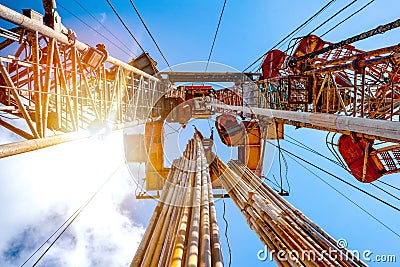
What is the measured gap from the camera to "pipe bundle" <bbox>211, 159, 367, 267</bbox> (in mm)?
3391

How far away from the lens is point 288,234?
153 inches

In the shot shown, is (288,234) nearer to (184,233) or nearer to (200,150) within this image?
(184,233)

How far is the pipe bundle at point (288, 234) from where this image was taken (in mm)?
3391

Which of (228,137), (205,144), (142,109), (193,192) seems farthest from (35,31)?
(228,137)

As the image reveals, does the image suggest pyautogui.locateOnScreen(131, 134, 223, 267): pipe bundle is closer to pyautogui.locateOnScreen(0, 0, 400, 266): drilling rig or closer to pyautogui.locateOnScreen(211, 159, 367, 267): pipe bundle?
pyautogui.locateOnScreen(0, 0, 400, 266): drilling rig

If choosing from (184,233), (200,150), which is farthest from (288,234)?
(200,150)

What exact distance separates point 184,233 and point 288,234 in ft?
5.51

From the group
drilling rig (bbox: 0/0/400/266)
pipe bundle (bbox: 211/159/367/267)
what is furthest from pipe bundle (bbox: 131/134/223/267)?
pipe bundle (bbox: 211/159/367/267)

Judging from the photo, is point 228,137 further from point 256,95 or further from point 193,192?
point 193,192

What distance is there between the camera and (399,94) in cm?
604

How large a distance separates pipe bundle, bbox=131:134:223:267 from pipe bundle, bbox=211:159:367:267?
0.94 metres

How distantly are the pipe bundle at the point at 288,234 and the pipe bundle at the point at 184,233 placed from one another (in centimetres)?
94

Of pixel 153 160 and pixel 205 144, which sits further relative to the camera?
pixel 153 160

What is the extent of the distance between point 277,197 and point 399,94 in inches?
160
